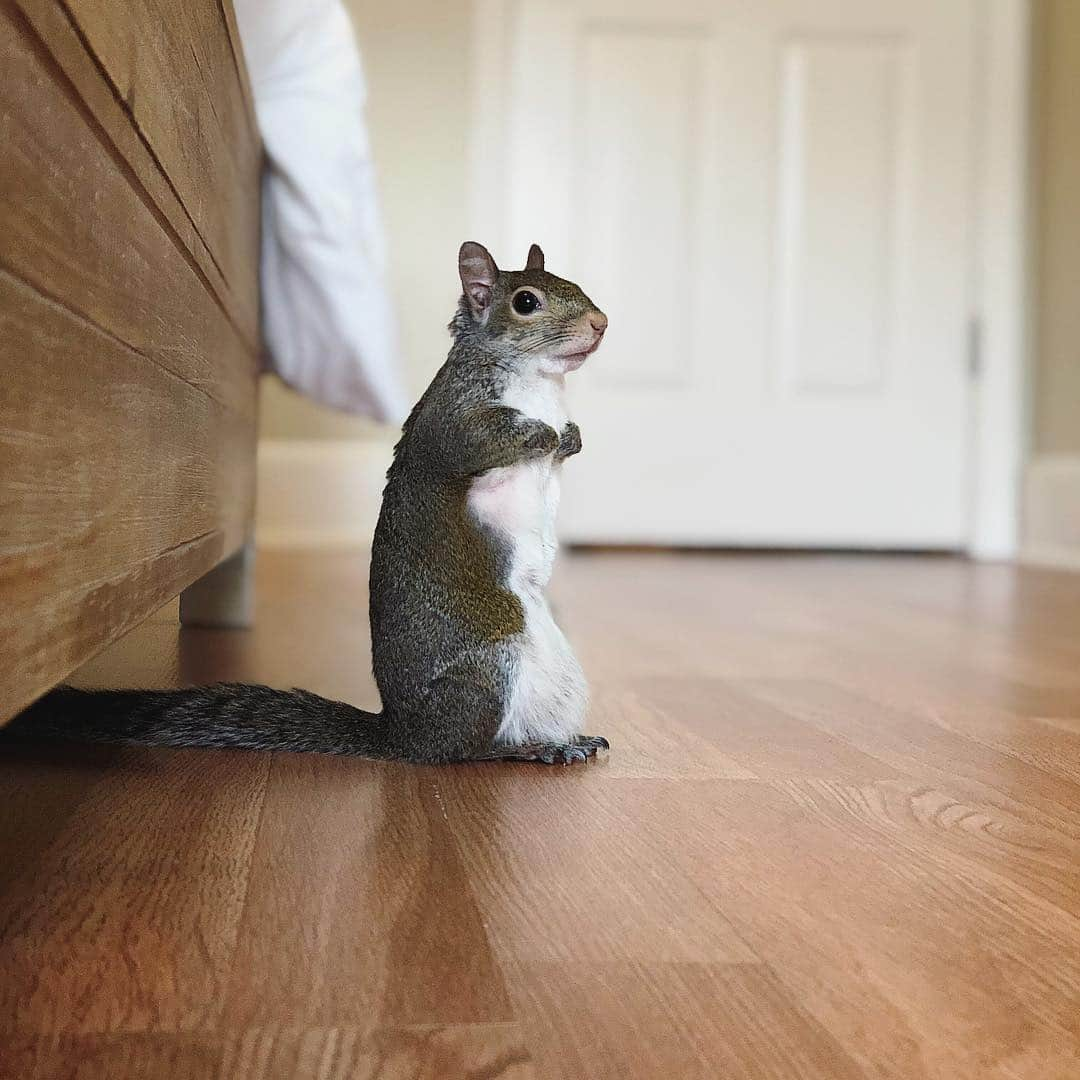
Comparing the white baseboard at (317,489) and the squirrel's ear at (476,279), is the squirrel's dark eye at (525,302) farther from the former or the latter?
the white baseboard at (317,489)

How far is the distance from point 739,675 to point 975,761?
1.64ft

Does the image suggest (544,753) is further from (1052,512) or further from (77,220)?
(1052,512)

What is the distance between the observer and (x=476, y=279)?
101 centimetres

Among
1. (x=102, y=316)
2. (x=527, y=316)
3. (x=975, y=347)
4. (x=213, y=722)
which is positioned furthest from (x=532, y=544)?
(x=975, y=347)

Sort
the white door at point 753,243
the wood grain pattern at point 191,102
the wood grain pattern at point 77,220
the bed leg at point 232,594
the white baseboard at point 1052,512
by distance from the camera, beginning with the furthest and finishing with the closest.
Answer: the white door at point 753,243
the white baseboard at point 1052,512
the bed leg at point 232,594
the wood grain pattern at point 191,102
the wood grain pattern at point 77,220

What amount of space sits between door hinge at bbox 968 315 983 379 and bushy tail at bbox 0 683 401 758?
3125 millimetres

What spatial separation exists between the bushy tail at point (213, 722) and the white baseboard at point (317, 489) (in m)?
2.75

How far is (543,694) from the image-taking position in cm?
102

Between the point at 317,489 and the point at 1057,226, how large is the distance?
218 cm

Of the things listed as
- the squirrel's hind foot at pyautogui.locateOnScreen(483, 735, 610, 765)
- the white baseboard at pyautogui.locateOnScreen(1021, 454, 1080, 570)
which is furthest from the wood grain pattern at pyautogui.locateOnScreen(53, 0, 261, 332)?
the white baseboard at pyautogui.locateOnScreen(1021, 454, 1080, 570)

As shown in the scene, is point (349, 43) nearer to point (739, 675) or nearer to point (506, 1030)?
point (739, 675)

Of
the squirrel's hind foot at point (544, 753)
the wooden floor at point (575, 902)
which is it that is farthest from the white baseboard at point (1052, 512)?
the squirrel's hind foot at point (544, 753)

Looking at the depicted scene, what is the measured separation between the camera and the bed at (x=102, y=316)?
0.54m

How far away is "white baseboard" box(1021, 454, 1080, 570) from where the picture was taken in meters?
3.57
